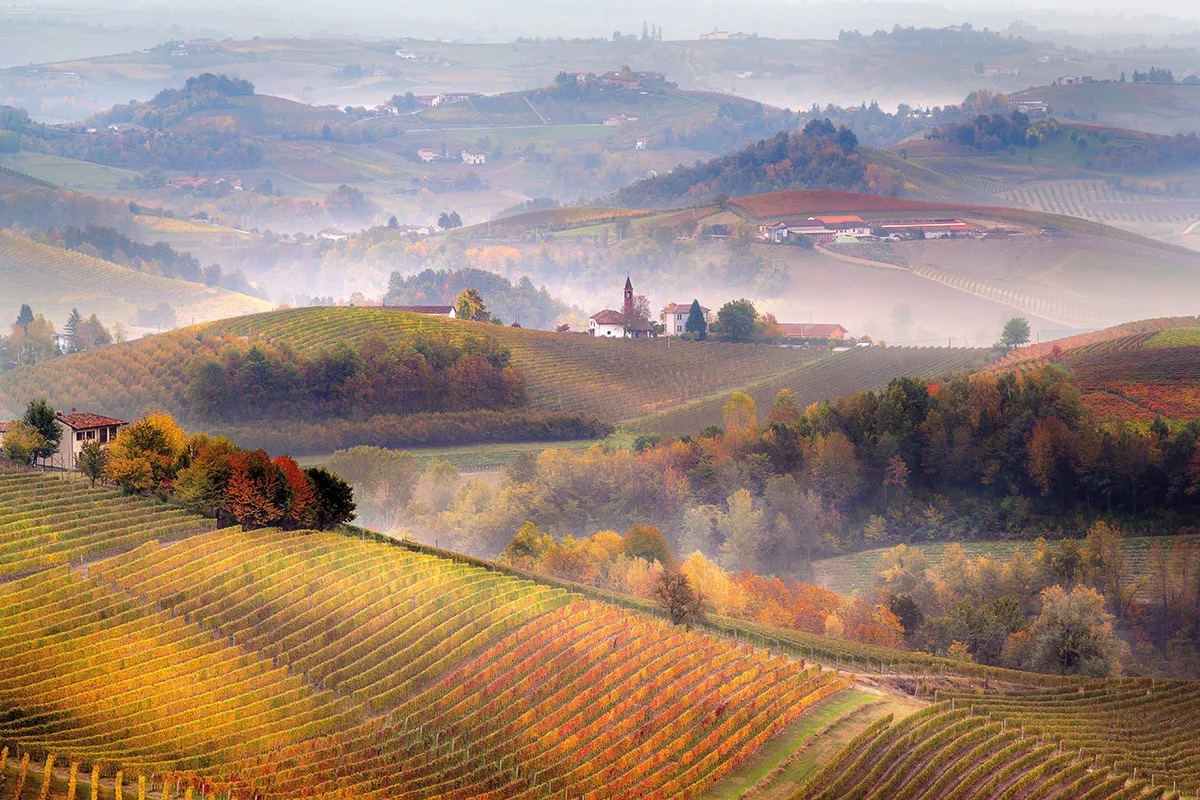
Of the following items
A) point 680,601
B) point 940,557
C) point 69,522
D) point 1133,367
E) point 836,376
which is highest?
point 69,522

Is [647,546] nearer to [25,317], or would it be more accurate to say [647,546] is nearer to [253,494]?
[253,494]

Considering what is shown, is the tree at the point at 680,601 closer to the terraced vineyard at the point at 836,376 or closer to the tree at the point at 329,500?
the tree at the point at 329,500

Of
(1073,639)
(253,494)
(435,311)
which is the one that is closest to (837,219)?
(435,311)

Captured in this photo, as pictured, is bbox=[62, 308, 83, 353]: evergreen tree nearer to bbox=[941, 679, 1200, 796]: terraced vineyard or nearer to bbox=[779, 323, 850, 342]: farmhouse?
bbox=[779, 323, 850, 342]: farmhouse

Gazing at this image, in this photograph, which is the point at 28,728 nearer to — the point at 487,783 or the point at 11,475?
the point at 487,783

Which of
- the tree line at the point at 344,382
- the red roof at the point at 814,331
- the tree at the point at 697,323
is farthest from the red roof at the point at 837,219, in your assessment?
the tree line at the point at 344,382

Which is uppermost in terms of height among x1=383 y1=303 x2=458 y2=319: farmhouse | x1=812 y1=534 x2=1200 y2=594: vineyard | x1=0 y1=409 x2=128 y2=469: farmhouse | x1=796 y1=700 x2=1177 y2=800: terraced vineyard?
x1=0 y1=409 x2=128 y2=469: farmhouse

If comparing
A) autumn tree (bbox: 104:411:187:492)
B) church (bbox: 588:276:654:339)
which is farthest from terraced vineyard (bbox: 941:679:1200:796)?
church (bbox: 588:276:654:339)
